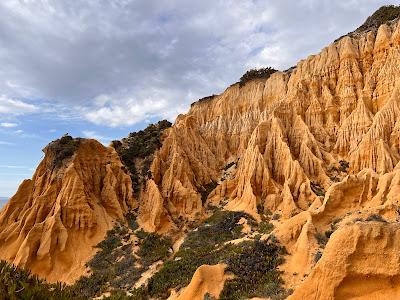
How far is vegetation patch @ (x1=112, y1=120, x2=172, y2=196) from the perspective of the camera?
39344 millimetres

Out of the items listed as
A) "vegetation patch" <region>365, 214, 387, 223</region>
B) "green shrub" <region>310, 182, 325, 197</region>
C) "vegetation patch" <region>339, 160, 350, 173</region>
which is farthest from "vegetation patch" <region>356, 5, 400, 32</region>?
"vegetation patch" <region>365, 214, 387, 223</region>

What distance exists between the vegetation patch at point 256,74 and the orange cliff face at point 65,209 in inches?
734

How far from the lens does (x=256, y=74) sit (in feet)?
155

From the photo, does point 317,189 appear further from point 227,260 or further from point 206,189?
point 227,260

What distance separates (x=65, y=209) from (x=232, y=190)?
15690 mm

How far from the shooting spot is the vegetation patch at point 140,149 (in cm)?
3934

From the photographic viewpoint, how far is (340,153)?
34250 millimetres

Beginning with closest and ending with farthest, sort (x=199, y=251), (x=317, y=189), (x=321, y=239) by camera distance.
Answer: (x=321, y=239) < (x=199, y=251) < (x=317, y=189)

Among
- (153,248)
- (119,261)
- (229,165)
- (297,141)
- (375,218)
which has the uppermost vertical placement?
(297,141)

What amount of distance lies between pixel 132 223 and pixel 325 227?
712 inches

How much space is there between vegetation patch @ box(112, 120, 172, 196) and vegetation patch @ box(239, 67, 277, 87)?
1087 centimetres

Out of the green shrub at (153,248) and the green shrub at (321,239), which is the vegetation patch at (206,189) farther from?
the green shrub at (321,239)

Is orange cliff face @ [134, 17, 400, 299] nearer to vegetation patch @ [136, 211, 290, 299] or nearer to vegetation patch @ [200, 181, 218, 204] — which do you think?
vegetation patch @ [200, 181, 218, 204]

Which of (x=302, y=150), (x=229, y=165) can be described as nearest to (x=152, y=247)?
(x=229, y=165)
